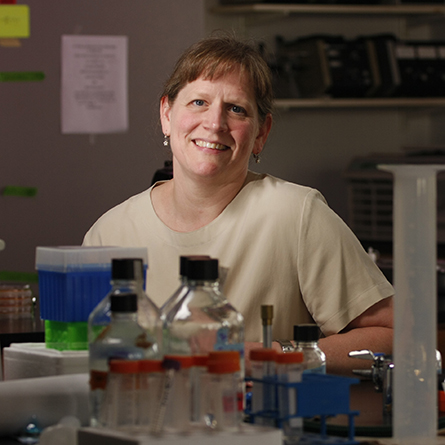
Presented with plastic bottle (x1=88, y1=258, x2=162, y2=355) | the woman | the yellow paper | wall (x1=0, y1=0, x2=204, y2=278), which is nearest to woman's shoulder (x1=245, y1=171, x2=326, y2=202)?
the woman

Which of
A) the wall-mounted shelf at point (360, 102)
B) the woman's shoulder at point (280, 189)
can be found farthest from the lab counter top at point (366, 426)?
the wall-mounted shelf at point (360, 102)

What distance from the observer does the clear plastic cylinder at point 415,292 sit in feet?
3.38

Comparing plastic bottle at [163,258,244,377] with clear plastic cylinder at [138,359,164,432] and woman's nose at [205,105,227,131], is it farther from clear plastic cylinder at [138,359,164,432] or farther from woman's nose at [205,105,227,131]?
woman's nose at [205,105,227,131]

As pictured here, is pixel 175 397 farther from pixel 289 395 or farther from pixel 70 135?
pixel 70 135

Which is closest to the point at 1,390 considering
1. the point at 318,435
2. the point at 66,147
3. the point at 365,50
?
the point at 318,435

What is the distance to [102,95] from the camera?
2.96 meters

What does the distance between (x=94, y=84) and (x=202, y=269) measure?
203cm

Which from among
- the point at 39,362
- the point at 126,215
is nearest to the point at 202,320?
the point at 39,362

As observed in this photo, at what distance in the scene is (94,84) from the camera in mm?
2949

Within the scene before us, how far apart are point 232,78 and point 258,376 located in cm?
90

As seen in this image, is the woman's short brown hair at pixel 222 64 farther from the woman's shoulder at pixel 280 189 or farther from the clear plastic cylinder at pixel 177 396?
the clear plastic cylinder at pixel 177 396

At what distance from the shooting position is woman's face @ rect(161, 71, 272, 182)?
1783mm

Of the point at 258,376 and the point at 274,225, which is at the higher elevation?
the point at 274,225

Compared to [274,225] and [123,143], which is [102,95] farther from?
[274,225]
